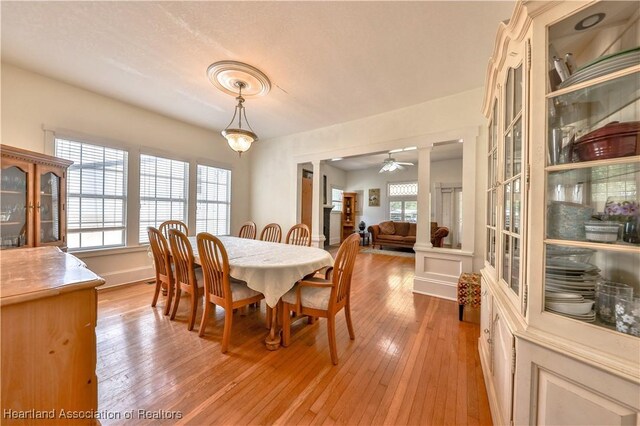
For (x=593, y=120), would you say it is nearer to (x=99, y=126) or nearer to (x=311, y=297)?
(x=311, y=297)

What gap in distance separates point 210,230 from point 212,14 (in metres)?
3.84

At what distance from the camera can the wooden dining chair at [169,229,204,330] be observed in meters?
2.15

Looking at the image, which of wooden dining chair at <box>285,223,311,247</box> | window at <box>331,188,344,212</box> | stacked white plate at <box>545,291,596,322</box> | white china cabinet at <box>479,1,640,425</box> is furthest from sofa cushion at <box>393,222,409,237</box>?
stacked white plate at <box>545,291,596,322</box>

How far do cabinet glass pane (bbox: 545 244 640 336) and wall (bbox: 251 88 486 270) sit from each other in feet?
7.03

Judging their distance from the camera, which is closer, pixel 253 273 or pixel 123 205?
pixel 253 273

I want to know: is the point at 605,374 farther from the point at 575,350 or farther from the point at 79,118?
the point at 79,118

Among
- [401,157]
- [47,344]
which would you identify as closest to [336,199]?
[401,157]

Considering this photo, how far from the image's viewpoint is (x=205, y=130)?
15.0ft

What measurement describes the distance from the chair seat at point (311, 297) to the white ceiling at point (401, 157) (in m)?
3.91

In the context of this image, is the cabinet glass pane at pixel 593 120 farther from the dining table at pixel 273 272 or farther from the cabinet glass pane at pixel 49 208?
the cabinet glass pane at pixel 49 208

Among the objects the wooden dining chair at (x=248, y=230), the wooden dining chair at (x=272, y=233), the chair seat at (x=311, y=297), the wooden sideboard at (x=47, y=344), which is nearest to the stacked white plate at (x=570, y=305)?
the chair seat at (x=311, y=297)

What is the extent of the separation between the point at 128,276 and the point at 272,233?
2299mm

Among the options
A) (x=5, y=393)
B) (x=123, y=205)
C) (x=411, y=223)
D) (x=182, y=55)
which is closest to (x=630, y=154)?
(x=5, y=393)

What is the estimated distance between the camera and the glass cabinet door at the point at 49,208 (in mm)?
2633
